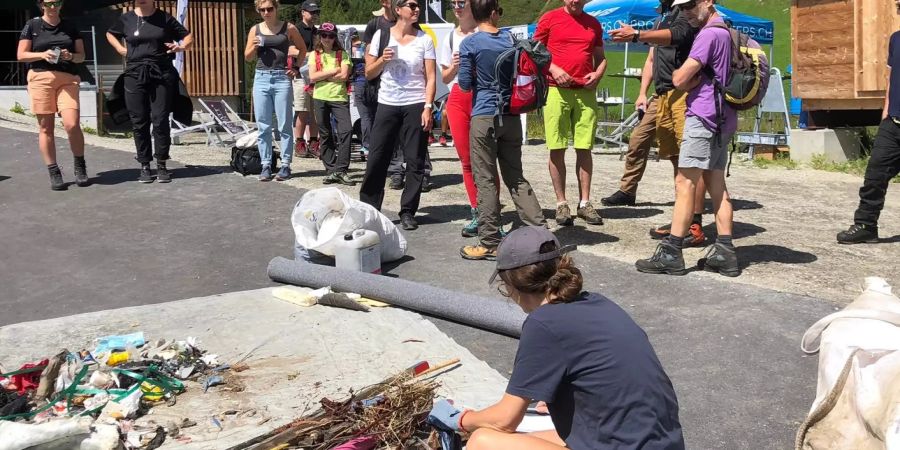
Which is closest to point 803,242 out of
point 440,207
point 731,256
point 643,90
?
point 731,256

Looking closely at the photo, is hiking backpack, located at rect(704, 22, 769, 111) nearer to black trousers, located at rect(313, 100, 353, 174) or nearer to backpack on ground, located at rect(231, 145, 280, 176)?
black trousers, located at rect(313, 100, 353, 174)

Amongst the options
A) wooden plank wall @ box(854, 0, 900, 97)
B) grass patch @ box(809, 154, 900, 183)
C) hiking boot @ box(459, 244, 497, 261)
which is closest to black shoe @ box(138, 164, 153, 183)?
hiking boot @ box(459, 244, 497, 261)

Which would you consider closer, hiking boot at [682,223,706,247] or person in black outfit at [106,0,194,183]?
hiking boot at [682,223,706,247]

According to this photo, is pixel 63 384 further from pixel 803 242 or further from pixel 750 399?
pixel 803 242

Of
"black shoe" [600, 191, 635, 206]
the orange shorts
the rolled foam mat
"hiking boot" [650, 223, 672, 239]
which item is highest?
the orange shorts

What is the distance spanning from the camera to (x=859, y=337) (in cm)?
334

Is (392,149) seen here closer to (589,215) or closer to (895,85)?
(589,215)

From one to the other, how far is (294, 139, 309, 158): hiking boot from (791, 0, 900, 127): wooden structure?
764 centimetres

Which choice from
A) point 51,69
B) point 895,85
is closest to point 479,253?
point 895,85

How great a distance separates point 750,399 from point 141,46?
7.38m

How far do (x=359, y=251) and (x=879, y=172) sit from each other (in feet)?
14.1

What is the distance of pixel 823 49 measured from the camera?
1370cm

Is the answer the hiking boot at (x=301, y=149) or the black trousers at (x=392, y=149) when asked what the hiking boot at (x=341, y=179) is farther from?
the hiking boot at (x=301, y=149)

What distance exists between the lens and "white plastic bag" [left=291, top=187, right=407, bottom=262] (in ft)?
20.9
